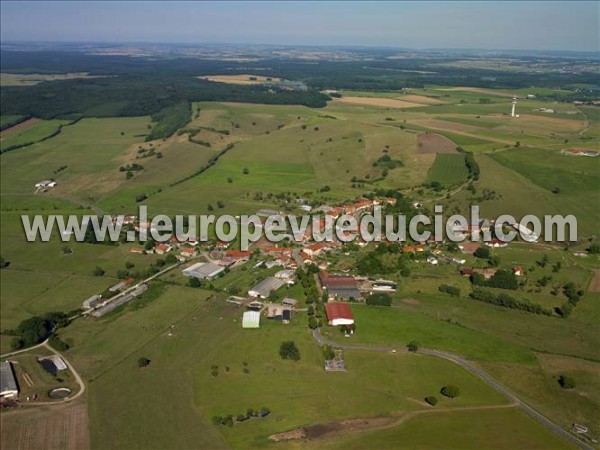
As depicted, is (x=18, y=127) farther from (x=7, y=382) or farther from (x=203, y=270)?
(x=7, y=382)

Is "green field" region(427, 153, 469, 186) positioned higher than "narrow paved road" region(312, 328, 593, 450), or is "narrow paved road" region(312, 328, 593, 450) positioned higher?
"green field" region(427, 153, 469, 186)

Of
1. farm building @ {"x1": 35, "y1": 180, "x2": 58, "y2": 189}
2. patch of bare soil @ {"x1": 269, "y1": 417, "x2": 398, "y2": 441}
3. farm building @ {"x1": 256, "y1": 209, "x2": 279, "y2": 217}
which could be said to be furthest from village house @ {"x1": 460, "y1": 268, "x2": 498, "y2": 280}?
farm building @ {"x1": 35, "y1": 180, "x2": 58, "y2": 189}

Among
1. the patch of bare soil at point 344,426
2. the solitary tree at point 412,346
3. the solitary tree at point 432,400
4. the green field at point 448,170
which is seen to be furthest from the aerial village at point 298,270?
the green field at point 448,170

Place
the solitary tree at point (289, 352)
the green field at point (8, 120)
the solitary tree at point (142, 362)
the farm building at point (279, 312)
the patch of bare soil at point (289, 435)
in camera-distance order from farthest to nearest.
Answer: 1. the green field at point (8, 120)
2. the farm building at point (279, 312)
3. the solitary tree at point (289, 352)
4. the solitary tree at point (142, 362)
5. the patch of bare soil at point (289, 435)

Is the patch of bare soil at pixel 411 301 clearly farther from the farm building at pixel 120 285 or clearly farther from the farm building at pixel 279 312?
the farm building at pixel 120 285

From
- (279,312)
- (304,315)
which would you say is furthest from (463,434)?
(279,312)

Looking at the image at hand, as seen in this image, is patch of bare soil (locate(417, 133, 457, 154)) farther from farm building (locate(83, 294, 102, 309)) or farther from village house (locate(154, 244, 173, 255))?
farm building (locate(83, 294, 102, 309))

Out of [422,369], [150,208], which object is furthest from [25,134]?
[422,369]
